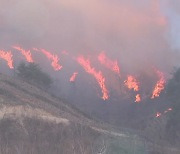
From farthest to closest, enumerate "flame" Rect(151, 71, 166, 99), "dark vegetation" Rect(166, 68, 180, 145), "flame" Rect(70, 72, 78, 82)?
"flame" Rect(70, 72, 78, 82) → "flame" Rect(151, 71, 166, 99) → "dark vegetation" Rect(166, 68, 180, 145)

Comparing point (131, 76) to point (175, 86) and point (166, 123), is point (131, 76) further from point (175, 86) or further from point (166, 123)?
point (166, 123)

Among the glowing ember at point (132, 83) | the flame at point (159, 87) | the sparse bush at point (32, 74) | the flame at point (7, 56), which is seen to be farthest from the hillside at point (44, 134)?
→ the flame at point (7, 56)

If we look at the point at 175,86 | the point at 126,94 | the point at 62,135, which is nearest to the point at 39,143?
the point at 62,135

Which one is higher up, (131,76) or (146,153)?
(131,76)

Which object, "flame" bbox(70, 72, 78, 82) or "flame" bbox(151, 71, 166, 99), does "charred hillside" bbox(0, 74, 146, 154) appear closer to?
"flame" bbox(151, 71, 166, 99)

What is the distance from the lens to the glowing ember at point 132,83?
9784cm

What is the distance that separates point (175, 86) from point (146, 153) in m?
29.8

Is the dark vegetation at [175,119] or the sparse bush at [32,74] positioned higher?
the sparse bush at [32,74]

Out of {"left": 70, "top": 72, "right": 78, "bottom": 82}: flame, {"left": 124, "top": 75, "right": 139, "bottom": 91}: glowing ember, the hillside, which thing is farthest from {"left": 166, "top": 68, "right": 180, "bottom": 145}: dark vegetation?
{"left": 70, "top": 72, "right": 78, "bottom": 82}: flame

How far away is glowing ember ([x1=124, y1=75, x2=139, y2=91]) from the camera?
97838 mm

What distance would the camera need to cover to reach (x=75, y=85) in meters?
102

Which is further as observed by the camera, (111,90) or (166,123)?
(111,90)

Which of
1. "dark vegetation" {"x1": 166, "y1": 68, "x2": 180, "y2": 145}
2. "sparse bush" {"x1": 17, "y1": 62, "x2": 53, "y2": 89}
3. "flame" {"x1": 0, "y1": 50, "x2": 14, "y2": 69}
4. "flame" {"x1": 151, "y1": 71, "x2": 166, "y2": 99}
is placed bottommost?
"dark vegetation" {"x1": 166, "y1": 68, "x2": 180, "y2": 145}

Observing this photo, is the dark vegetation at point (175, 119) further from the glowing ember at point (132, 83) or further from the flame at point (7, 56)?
the flame at point (7, 56)
